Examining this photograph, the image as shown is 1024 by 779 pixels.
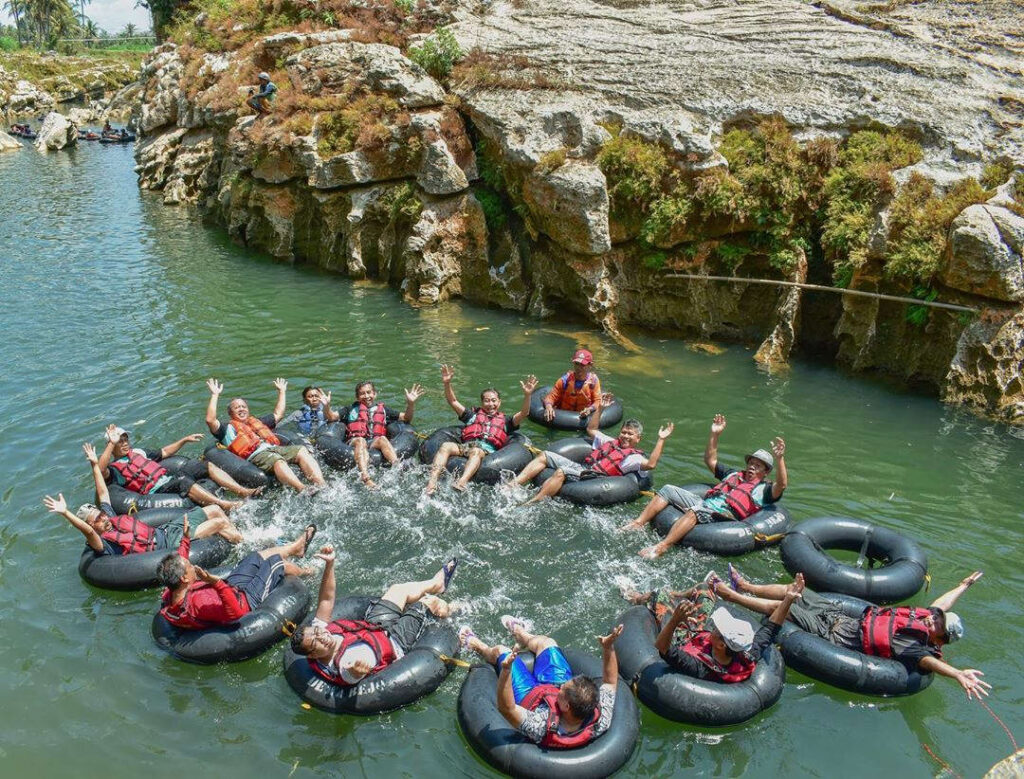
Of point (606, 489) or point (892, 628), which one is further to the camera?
point (606, 489)

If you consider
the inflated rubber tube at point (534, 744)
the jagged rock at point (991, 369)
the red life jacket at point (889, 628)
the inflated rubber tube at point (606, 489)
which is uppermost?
the jagged rock at point (991, 369)

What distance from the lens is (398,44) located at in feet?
80.5

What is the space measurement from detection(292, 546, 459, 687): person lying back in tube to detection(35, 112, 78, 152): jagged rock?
52518 mm

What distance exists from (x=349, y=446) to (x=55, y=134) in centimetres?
4924

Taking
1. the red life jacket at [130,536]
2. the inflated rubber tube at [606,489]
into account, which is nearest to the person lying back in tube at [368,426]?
the inflated rubber tube at [606,489]

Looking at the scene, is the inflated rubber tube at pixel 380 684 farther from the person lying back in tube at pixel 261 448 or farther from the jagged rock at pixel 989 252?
the jagged rock at pixel 989 252

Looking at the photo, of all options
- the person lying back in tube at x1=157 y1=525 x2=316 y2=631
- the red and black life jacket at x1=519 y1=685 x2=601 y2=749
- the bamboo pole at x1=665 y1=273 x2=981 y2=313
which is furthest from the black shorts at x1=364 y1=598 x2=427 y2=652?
the bamboo pole at x1=665 y1=273 x2=981 y2=313

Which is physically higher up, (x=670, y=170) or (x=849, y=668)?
(x=670, y=170)

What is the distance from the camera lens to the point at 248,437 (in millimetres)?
11977

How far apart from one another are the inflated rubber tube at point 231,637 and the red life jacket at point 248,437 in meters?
3.70

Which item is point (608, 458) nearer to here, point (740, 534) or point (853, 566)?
point (740, 534)

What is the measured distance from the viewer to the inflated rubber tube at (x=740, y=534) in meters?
10.1

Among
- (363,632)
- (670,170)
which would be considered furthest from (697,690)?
(670,170)

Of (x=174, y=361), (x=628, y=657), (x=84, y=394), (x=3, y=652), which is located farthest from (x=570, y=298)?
(x=3, y=652)
